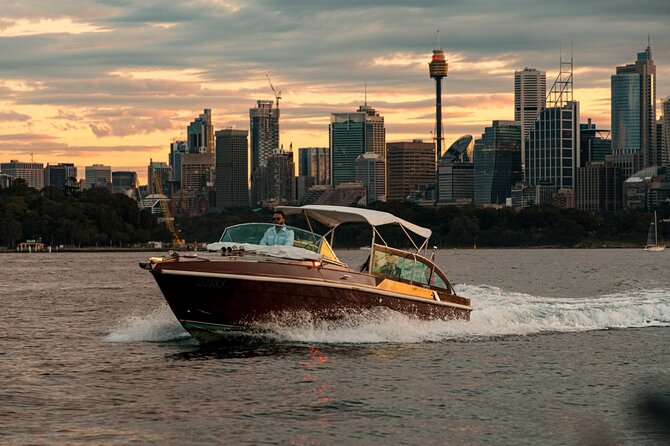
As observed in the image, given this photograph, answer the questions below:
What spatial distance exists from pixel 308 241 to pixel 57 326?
13996mm

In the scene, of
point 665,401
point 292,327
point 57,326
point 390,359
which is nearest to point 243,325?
point 292,327

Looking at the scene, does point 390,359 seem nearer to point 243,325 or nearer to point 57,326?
point 243,325

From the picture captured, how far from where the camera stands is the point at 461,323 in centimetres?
3281

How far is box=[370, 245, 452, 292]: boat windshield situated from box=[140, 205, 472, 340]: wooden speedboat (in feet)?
0.10

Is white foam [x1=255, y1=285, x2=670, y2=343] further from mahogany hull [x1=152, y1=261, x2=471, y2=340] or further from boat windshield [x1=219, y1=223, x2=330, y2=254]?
boat windshield [x1=219, y1=223, x2=330, y2=254]

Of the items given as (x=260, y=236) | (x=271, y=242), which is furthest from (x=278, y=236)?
(x=260, y=236)

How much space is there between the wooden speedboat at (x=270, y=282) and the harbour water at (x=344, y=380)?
26.4 inches

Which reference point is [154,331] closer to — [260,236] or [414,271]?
[260,236]

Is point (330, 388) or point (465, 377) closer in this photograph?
point (330, 388)

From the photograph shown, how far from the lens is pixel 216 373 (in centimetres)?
2453

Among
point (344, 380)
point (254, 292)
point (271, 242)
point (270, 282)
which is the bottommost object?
point (344, 380)

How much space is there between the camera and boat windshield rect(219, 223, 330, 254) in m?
28.2

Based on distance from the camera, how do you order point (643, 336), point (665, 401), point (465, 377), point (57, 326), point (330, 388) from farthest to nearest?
point (57, 326)
point (643, 336)
point (465, 377)
point (330, 388)
point (665, 401)

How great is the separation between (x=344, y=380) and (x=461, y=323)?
9.43 metres
